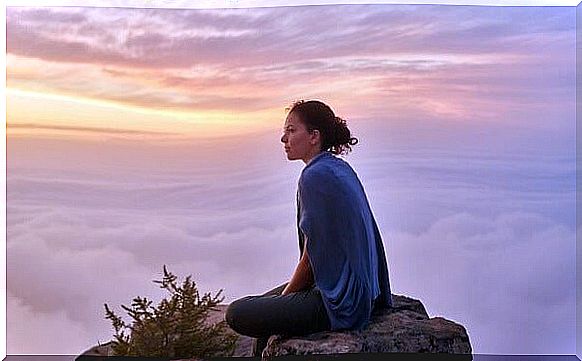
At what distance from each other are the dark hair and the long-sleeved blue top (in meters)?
0.07

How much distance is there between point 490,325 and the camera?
5777mm

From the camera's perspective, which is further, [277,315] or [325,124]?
[325,124]

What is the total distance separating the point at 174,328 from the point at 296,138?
1218mm

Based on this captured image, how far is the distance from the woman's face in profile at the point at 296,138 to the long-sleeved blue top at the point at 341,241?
0.08m

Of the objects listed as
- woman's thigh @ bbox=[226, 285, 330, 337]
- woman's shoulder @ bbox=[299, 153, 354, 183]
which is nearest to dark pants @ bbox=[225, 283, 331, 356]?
woman's thigh @ bbox=[226, 285, 330, 337]

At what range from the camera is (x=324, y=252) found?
18.3ft

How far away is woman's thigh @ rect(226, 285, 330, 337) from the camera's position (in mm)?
5535

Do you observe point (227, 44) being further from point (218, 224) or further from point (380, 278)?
point (380, 278)

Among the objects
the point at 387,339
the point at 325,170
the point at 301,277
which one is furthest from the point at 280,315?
the point at 325,170

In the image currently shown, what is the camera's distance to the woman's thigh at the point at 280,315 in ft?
18.2

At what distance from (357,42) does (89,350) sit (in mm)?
2216

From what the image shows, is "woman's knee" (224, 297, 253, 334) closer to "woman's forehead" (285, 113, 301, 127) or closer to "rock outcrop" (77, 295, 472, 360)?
"rock outcrop" (77, 295, 472, 360)

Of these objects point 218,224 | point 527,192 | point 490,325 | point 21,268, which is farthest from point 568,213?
point 21,268

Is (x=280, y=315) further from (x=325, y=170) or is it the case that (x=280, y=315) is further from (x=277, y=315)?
(x=325, y=170)
